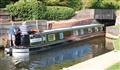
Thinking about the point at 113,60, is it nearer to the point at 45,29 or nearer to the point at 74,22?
the point at 45,29

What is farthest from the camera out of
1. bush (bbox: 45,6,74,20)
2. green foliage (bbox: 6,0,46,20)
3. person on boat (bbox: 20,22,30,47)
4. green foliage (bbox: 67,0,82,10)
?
green foliage (bbox: 67,0,82,10)

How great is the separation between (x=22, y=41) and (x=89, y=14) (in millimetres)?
15547

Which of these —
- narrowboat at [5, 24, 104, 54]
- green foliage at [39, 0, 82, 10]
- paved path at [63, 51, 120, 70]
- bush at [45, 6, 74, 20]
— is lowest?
narrowboat at [5, 24, 104, 54]

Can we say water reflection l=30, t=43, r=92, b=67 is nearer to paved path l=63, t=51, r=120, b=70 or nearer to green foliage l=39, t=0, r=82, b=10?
paved path l=63, t=51, r=120, b=70

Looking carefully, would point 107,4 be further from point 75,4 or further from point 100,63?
point 100,63

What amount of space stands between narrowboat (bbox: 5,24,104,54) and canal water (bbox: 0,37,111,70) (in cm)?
46

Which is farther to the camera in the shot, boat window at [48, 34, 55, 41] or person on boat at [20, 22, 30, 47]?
boat window at [48, 34, 55, 41]

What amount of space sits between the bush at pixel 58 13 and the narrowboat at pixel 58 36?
2.49 meters

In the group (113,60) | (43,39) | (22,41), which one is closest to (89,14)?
(43,39)

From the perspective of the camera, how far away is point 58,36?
116 feet

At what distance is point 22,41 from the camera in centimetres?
3066

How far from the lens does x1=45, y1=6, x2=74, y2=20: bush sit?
137 feet

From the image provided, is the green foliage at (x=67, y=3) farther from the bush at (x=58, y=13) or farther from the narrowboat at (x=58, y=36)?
the narrowboat at (x=58, y=36)

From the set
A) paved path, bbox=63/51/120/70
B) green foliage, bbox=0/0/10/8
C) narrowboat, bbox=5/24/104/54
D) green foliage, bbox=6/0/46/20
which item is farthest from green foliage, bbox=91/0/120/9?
paved path, bbox=63/51/120/70
